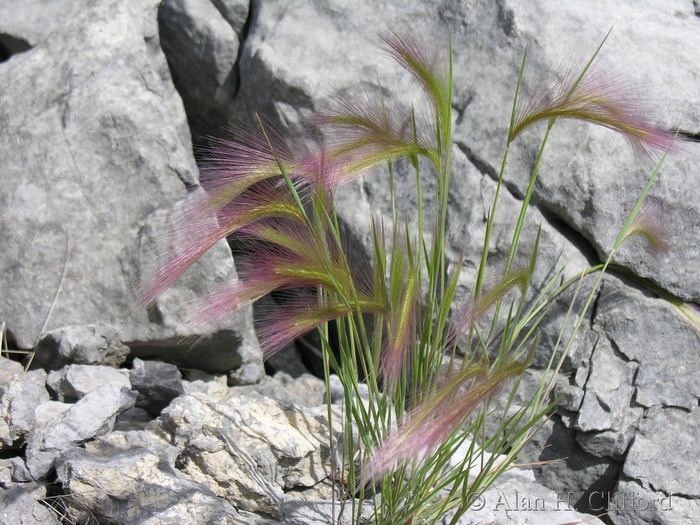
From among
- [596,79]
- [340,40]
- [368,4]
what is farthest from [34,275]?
[596,79]

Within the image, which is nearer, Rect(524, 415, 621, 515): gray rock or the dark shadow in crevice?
Rect(524, 415, 621, 515): gray rock

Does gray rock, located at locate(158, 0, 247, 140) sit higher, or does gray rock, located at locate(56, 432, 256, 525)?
gray rock, located at locate(158, 0, 247, 140)

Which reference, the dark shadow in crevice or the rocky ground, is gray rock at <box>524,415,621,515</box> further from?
the dark shadow in crevice

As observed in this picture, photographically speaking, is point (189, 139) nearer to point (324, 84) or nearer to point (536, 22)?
point (324, 84)

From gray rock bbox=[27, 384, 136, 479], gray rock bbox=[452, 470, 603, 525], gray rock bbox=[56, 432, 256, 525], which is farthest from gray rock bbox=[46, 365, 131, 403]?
gray rock bbox=[452, 470, 603, 525]

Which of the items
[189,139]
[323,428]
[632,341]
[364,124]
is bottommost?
[323,428]
